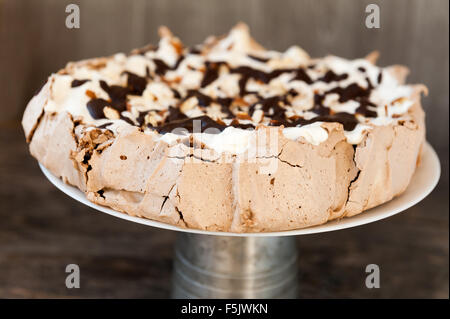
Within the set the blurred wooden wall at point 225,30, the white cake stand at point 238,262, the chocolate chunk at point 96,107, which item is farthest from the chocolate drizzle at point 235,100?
the blurred wooden wall at point 225,30

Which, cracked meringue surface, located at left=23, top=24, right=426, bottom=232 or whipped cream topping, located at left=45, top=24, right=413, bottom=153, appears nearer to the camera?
cracked meringue surface, located at left=23, top=24, right=426, bottom=232

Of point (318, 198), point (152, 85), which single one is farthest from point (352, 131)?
point (152, 85)

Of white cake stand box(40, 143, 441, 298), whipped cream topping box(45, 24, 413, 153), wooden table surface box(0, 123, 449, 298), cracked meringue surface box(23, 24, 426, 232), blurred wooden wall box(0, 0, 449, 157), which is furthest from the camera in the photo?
blurred wooden wall box(0, 0, 449, 157)

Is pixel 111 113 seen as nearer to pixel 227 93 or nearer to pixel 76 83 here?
pixel 76 83

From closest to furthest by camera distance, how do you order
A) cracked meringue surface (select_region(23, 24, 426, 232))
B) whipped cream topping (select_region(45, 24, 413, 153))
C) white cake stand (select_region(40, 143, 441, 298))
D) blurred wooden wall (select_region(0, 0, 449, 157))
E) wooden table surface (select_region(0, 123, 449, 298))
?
cracked meringue surface (select_region(23, 24, 426, 232))
whipped cream topping (select_region(45, 24, 413, 153))
white cake stand (select_region(40, 143, 441, 298))
wooden table surface (select_region(0, 123, 449, 298))
blurred wooden wall (select_region(0, 0, 449, 157))

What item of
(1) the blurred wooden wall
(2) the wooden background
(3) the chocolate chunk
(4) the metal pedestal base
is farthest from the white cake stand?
(1) the blurred wooden wall

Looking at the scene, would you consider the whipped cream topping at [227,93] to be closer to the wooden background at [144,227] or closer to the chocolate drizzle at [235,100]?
the chocolate drizzle at [235,100]

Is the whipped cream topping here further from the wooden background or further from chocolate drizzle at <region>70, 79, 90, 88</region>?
the wooden background

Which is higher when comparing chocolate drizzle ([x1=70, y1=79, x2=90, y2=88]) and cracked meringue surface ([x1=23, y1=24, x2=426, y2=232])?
chocolate drizzle ([x1=70, y1=79, x2=90, y2=88])
